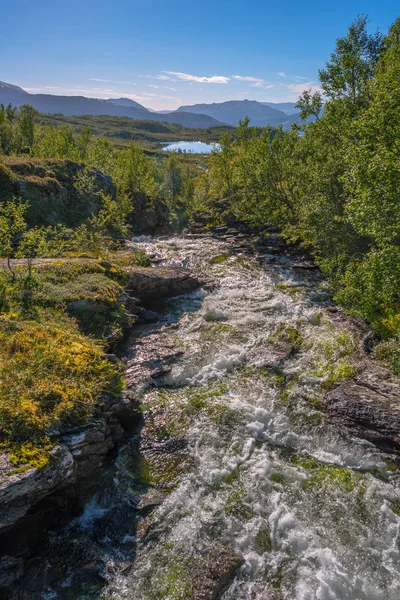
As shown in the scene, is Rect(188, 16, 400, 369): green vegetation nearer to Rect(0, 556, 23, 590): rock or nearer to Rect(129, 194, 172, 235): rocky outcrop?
Rect(129, 194, 172, 235): rocky outcrop

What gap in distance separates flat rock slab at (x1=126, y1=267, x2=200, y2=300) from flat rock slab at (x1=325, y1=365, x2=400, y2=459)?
1746cm

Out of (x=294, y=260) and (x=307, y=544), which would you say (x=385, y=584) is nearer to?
(x=307, y=544)

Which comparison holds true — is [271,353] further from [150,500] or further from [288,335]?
[150,500]

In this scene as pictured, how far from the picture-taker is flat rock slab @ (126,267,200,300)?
92.7 ft

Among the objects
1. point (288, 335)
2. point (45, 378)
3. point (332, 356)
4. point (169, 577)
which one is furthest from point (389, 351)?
point (45, 378)

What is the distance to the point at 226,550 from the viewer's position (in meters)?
10.7

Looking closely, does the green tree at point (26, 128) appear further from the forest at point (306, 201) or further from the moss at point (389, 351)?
the moss at point (389, 351)

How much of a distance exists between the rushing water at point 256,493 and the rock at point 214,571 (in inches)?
8.7

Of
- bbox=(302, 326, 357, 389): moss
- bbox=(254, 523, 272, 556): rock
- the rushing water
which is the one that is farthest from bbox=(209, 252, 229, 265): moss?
bbox=(254, 523, 272, 556): rock

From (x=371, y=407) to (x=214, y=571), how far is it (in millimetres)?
9474

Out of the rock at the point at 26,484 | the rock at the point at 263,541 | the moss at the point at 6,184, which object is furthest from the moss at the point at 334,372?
the moss at the point at 6,184

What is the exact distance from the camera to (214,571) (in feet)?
33.0

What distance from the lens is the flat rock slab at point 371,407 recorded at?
46.1 ft

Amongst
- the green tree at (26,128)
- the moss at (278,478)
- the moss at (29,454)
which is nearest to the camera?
the moss at (29,454)
